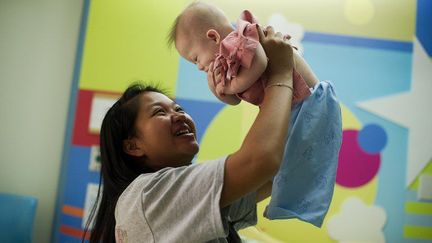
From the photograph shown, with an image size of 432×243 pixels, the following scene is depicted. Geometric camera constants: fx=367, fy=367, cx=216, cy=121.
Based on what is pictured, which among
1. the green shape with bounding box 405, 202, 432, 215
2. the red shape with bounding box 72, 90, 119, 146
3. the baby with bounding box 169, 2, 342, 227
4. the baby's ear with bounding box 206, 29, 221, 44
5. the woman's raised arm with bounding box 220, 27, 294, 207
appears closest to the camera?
the woman's raised arm with bounding box 220, 27, 294, 207

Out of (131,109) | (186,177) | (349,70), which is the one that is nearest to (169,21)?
(349,70)

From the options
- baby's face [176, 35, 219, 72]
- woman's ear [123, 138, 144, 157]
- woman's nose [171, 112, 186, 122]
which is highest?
baby's face [176, 35, 219, 72]

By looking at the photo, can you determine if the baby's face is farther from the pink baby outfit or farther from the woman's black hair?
the woman's black hair

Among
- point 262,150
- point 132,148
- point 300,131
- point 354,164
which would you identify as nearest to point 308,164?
point 300,131

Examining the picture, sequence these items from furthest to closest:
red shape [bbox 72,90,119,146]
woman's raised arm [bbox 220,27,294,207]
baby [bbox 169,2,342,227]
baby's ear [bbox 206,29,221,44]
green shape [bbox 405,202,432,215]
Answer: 1. red shape [bbox 72,90,119,146]
2. green shape [bbox 405,202,432,215]
3. baby's ear [bbox 206,29,221,44]
4. baby [bbox 169,2,342,227]
5. woman's raised arm [bbox 220,27,294,207]

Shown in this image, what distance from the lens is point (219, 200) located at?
681 millimetres

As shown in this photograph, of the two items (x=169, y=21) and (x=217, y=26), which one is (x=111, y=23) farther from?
(x=217, y=26)

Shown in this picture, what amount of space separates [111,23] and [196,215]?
165cm

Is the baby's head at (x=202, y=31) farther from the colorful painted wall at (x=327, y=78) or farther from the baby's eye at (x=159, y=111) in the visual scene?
the colorful painted wall at (x=327, y=78)

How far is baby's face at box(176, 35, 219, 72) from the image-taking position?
93 centimetres

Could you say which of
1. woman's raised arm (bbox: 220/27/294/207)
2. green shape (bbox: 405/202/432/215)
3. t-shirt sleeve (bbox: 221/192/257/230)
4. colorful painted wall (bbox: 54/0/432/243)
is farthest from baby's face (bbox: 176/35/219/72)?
green shape (bbox: 405/202/432/215)

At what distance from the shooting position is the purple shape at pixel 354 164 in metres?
1.95

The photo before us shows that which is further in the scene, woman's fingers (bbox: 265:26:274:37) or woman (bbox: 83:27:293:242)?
woman's fingers (bbox: 265:26:274:37)

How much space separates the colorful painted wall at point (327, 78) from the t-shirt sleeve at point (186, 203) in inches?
48.5
